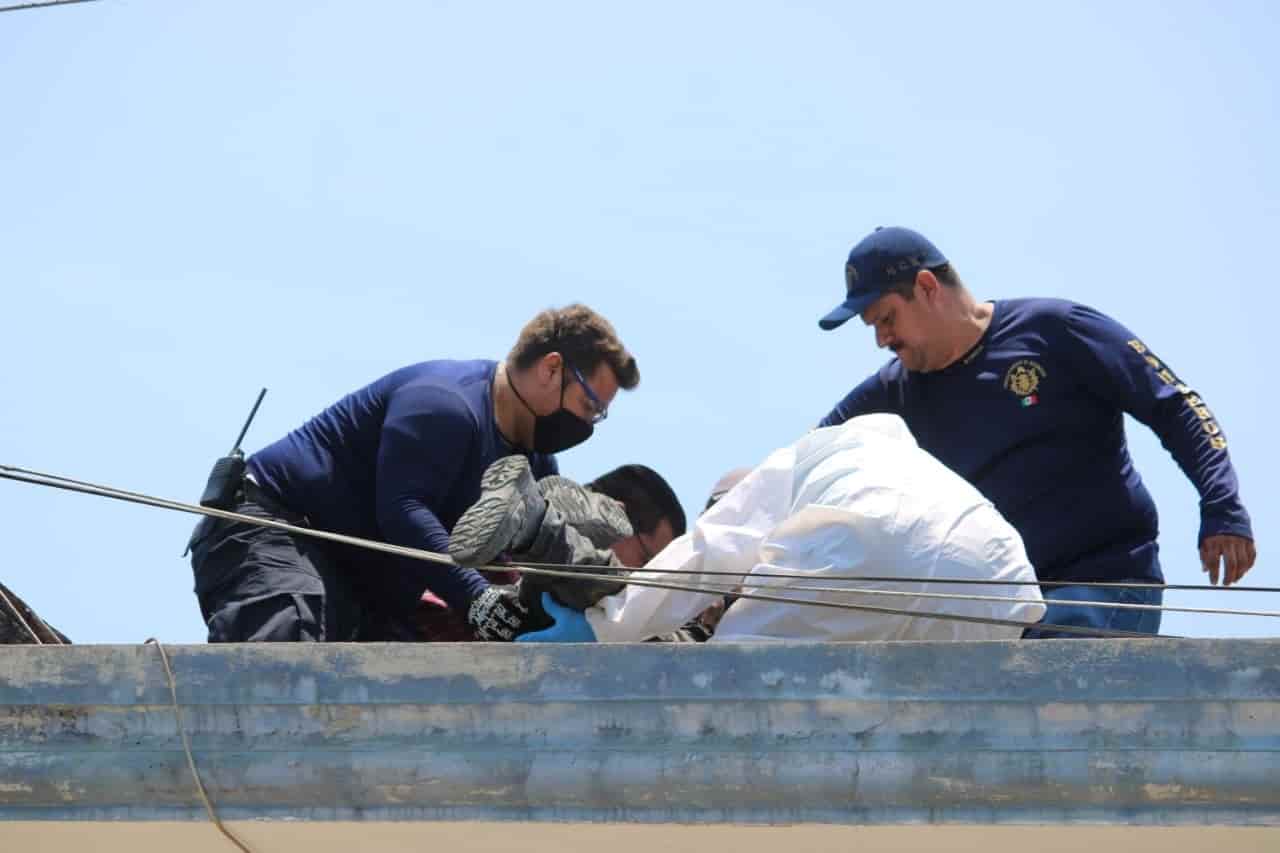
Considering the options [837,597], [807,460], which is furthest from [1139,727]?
[807,460]

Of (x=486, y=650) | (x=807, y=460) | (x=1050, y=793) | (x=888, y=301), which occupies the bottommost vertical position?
Result: (x=1050, y=793)

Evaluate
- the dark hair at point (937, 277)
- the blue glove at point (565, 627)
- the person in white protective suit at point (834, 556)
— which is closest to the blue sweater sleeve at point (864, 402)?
the dark hair at point (937, 277)

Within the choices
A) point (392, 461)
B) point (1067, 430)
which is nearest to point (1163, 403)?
point (1067, 430)

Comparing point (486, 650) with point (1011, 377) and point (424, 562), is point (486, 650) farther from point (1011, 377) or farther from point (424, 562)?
point (1011, 377)

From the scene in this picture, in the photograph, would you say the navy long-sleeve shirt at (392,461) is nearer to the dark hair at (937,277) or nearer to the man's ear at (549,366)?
the man's ear at (549,366)

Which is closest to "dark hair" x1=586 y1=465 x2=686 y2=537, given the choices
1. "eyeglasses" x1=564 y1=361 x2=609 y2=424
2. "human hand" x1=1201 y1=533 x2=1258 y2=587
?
"eyeglasses" x1=564 y1=361 x2=609 y2=424

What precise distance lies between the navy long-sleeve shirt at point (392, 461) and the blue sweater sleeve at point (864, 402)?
2.72 feet

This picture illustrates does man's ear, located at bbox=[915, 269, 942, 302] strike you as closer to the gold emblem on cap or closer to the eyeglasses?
the gold emblem on cap

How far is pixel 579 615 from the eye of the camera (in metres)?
3.84

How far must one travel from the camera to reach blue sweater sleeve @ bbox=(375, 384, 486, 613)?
4660 mm

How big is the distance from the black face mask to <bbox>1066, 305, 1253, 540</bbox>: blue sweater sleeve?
4.12ft

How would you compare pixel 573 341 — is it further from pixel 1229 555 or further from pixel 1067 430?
pixel 1229 555

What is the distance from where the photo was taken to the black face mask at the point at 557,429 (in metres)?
4.99

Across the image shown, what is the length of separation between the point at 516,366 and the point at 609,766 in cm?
176
